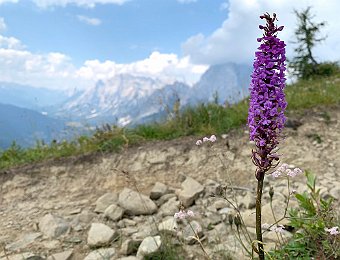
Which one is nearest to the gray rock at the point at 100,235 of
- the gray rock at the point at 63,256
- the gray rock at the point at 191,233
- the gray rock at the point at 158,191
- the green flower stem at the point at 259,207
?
the gray rock at the point at 63,256

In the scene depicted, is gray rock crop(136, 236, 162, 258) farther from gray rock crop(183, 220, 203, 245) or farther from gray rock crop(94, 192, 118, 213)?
gray rock crop(94, 192, 118, 213)

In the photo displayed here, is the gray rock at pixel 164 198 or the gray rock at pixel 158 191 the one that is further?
the gray rock at pixel 158 191

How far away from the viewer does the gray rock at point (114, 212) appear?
21.1ft

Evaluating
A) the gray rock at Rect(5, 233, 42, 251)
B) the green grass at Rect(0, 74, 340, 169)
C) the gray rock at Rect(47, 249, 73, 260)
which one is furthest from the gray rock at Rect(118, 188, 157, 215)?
the green grass at Rect(0, 74, 340, 169)

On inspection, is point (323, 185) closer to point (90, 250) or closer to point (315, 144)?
point (315, 144)

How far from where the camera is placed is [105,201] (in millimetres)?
6930

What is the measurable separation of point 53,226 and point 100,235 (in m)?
0.99

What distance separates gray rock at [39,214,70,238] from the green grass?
2848 millimetres

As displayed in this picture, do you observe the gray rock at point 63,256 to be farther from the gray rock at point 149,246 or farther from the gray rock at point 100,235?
the gray rock at point 149,246

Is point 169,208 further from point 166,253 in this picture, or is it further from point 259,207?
point 259,207

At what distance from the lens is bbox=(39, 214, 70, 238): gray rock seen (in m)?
6.07

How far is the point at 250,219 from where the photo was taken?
19.2 ft

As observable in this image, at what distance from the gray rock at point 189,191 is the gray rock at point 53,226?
82.0 inches

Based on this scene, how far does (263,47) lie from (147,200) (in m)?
4.62
